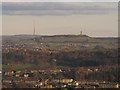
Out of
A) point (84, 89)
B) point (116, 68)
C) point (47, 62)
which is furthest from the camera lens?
point (47, 62)

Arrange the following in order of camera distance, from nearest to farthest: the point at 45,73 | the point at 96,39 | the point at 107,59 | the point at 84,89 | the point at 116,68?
the point at 84,89
the point at 116,68
the point at 45,73
the point at 107,59
the point at 96,39

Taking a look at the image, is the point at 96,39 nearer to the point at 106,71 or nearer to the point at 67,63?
the point at 67,63

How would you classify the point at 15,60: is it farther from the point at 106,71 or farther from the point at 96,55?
the point at 106,71

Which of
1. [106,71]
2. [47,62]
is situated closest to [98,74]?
[106,71]

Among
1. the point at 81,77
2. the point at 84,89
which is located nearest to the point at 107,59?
the point at 81,77

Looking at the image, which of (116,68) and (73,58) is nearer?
(116,68)

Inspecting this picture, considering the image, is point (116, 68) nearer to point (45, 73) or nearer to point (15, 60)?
point (45, 73)

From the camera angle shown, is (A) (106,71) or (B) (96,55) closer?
(A) (106,71)

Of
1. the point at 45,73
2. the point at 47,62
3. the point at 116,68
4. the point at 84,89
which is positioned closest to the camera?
the point at 84,89

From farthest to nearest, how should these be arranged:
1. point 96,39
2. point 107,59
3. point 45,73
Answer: point 96,39
point 107,59
point 45,73
